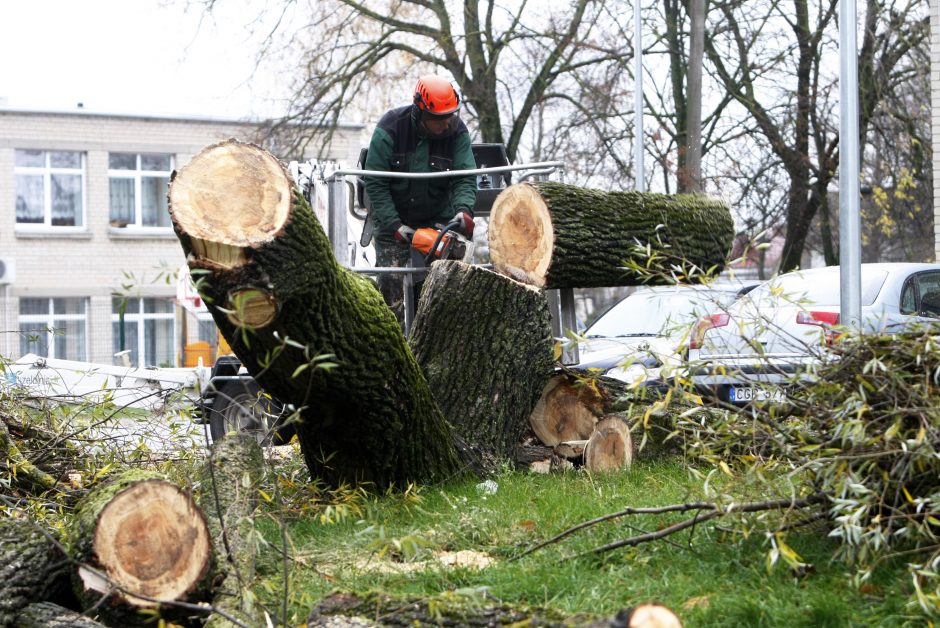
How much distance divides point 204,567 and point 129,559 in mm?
266

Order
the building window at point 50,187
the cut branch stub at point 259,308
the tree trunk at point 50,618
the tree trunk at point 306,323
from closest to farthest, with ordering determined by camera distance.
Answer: the tree trunk at point 50,618 < the tree trunk at point 306,323 < the cut branch stub at point 259,308 < the building window at point 50,187

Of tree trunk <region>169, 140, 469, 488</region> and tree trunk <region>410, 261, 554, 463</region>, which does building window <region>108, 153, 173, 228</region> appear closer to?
tree trunk <region>410, 261, 554, 463</region>

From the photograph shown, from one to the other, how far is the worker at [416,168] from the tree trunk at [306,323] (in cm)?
208

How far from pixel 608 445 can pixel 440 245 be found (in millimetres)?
1850

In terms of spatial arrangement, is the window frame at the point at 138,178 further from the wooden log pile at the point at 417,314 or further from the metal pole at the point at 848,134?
the wooden log pile at the point at 417,314

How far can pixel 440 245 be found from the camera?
7895 mm

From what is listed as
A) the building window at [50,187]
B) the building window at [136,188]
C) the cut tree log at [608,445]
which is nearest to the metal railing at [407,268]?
the cut tree log at [608,445]

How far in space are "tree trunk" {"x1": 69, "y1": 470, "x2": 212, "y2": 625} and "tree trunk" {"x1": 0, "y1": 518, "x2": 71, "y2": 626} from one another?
0.25 meters

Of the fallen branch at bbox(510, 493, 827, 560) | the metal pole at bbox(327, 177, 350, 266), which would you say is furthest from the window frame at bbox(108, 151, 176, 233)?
the fallen branch at bbox(510, 493, 827, 560)

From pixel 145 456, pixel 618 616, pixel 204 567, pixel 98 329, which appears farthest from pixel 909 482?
pixel 98 329

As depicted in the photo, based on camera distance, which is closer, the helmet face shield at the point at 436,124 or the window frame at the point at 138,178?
the helmet face shield at the point at 436,124

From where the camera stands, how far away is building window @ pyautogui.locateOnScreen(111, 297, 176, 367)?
34906 mm

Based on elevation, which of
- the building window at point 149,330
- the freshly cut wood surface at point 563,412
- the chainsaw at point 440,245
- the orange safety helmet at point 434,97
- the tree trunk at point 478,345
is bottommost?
the building window at point 149,330

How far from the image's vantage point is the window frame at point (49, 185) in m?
34.8
